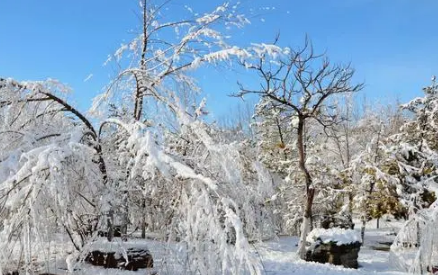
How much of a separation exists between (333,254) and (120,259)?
7.32 meters

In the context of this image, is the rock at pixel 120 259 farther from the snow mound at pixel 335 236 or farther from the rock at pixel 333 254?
the snow mound at pixel 335 236

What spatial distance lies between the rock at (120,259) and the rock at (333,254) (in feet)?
21.6

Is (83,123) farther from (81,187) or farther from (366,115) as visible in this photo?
(366,115)

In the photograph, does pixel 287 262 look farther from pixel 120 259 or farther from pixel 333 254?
pixel 120 259

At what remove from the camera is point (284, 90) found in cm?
1220

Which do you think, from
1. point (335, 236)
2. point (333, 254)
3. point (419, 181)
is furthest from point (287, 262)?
point (419, 181)

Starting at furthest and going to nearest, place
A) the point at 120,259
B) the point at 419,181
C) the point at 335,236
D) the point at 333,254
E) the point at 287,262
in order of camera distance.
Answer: the point at 419,181 → the point at 335,236 → the point at 333,254 → the point at 287,262 → the point at 120,259

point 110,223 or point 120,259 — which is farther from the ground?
point 110,223

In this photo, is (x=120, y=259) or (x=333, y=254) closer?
(x=120, y=259)

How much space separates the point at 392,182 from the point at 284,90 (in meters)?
5.79

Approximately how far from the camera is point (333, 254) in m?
12.2

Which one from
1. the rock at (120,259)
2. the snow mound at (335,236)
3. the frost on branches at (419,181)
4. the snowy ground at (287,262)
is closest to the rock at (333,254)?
the snow mound at (335,236)

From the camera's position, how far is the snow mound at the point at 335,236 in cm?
1244

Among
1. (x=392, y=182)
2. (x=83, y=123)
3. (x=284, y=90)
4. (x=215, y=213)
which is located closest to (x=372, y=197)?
(x=392, y=182)
